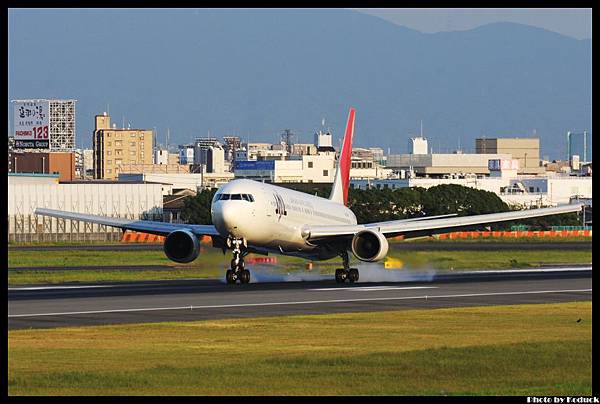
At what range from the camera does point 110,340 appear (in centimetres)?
3222

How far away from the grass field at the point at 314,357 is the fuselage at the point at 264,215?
1500 cm

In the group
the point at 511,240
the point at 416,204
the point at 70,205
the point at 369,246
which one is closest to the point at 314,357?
the point at 369,246

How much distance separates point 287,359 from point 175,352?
2.84 m

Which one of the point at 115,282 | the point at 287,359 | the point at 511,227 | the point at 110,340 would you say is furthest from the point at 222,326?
the point at 511,227

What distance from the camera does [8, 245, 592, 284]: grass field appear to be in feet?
206

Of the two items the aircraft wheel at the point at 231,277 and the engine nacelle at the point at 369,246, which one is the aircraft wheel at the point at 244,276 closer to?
the aircraft wheel at the point at 231,277

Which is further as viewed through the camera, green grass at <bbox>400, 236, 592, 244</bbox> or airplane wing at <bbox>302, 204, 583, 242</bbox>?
green grass at <bbox>400, 236, 592, 244</bbox>

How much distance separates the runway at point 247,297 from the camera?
39.5 m

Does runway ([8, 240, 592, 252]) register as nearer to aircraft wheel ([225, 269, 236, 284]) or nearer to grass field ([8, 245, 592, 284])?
grass field ([8, 245, 592, 284])

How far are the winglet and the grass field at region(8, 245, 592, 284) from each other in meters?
4.03

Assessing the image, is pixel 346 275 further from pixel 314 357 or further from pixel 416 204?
pixel 416 204

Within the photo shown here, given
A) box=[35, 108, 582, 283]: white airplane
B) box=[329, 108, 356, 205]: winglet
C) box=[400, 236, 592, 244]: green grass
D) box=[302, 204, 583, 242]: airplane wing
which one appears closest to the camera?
box=[35, 108, 582, 283]: white airplane

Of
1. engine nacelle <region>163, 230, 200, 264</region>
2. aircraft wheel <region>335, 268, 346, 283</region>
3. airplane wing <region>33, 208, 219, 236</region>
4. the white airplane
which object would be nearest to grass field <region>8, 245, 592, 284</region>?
airplane wing <region>33, 208, 219, 236</region>
